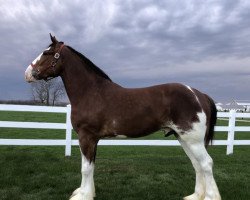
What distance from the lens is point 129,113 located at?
505 centimetres

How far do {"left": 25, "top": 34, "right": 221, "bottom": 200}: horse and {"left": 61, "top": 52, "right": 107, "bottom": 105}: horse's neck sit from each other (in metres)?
0.02

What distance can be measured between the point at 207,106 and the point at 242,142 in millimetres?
7453

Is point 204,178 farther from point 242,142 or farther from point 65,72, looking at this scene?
point 242,142

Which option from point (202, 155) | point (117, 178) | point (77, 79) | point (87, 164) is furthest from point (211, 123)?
point (117, 178)

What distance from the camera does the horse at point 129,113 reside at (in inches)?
199

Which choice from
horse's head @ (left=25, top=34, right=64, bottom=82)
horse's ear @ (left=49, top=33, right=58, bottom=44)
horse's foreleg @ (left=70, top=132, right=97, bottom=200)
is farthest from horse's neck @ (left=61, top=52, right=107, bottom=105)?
horse's foreleg @ (left=70, top=132, right=97, bottom=200)

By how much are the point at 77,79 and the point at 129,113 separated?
986mm

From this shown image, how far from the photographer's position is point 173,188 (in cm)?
641

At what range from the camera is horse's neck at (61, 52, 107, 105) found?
5316 millimetres

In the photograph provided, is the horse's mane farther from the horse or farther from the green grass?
the green grass

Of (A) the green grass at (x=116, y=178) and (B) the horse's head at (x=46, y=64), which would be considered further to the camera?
(A) the green grass at (x=116, y=178)

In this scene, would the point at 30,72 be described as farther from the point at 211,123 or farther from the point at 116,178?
the point at 116,178

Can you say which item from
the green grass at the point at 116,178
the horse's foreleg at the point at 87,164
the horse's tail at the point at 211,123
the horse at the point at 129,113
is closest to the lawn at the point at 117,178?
the green grass at the point at 116,178

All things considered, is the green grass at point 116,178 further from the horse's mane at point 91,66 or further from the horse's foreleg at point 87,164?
the horse's mane at point 91,66
